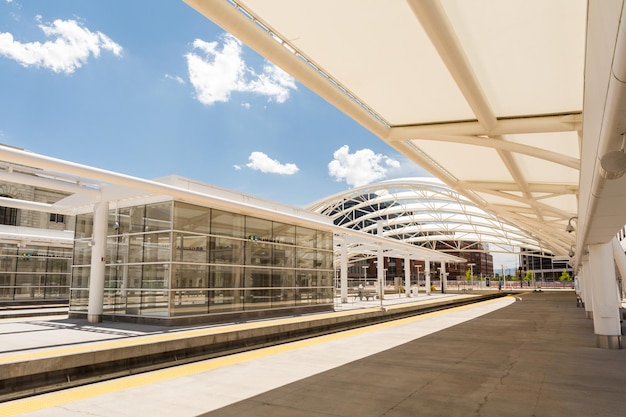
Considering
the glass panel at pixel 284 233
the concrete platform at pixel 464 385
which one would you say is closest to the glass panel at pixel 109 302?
the glass panel at pixel 284 233

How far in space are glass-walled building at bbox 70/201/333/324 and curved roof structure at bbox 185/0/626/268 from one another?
29.2 feet

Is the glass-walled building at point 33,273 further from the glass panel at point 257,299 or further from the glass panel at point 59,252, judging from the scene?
the glass panel at point 257,299

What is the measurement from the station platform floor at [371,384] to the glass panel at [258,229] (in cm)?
759

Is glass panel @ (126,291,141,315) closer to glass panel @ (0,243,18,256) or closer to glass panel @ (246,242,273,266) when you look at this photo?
glass panel @ (246,242,273,266)

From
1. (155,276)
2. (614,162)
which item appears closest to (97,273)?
(155,276)

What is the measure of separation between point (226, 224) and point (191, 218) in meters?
1.91

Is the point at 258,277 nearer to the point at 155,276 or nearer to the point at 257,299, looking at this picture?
the point at 257,299

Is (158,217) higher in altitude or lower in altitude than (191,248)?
higher

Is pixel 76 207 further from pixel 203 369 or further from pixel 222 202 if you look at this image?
pixel 203 369

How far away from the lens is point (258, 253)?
786 inches

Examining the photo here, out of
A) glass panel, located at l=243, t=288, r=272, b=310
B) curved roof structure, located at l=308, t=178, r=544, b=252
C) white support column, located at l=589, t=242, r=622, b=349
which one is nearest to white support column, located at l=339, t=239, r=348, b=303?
curved roof structure, located at l=308, t=178, r=544, b=252

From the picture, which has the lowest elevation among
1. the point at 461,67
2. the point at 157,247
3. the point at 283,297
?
the point at 283,297

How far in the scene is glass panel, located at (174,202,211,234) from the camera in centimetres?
1617

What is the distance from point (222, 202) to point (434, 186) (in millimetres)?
25307
